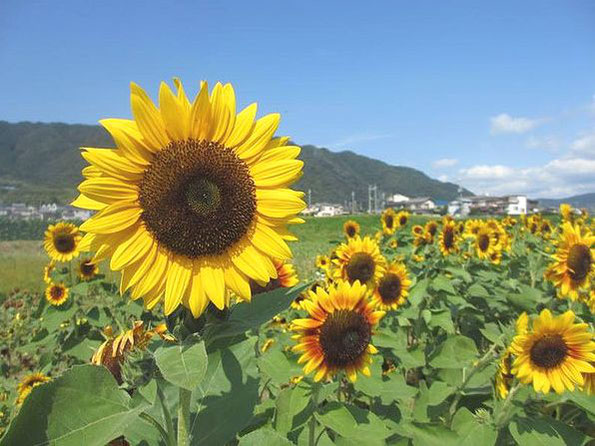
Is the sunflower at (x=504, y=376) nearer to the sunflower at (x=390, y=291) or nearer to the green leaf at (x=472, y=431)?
the green leaf at (x=472, y=431)

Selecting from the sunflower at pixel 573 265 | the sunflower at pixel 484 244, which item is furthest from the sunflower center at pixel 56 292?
the sunflower at pixel 484 244

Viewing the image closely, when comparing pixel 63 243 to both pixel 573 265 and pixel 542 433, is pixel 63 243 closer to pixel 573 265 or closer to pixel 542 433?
pixel 542 433

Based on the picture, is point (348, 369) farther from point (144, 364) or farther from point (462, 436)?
point (144, 364)

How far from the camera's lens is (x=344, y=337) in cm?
270

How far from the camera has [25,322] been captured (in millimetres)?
8109

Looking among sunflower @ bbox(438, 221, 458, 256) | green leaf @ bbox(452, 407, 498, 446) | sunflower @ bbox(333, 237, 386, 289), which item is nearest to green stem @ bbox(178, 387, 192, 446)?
green leaf @ bbox(452, 407, 498, 446)

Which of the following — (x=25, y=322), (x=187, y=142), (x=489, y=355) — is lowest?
(x=25, y=322)

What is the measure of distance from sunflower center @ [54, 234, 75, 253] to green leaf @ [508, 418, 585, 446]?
505 cm

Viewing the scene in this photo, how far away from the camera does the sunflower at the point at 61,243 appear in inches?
225

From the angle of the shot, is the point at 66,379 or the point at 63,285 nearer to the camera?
the point at 66,379

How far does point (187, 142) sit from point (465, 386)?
2725mm

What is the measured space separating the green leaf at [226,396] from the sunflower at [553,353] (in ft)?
5.64

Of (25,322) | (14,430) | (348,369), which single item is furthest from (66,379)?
(25,322)

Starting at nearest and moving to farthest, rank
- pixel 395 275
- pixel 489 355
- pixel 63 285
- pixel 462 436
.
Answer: pixel 462 436
pixel 489 355
pixel 395 275
pixel 63 285
